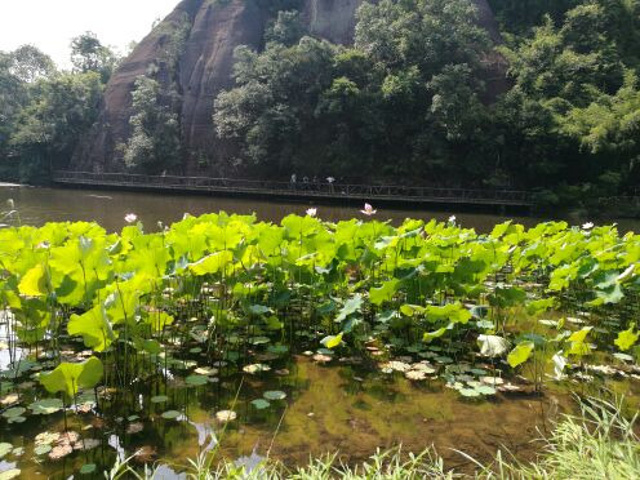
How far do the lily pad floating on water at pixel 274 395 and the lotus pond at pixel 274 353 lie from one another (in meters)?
0.01

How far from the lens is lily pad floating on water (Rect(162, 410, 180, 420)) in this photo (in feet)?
10.8

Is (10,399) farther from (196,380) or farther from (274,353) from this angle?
(274,353)

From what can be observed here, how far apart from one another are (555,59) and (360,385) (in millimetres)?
27185

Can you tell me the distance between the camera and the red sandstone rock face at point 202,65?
3378 centimetres

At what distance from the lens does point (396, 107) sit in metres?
27.0

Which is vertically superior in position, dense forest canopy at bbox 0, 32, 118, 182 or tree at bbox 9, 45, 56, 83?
tree at bbox 9, 45, 56, 83

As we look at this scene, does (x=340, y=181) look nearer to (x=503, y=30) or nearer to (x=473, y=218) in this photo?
(x=473, y=218)

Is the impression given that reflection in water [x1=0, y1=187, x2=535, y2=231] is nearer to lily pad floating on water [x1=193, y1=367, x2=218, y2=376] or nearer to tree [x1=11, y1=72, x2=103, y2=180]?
lily pad floating on water [x1=193, y1=367, x2=218, y2=376]

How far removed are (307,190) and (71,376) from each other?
24.6 m

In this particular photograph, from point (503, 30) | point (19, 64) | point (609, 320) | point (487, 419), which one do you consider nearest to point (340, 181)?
point (503, 30)

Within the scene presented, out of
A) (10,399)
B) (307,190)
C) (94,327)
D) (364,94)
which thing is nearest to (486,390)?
(94,327)

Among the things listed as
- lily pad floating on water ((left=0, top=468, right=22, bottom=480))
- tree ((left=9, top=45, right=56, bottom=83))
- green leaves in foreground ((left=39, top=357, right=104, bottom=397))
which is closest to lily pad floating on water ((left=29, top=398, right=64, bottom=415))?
lily pad floating on water ((left=0, top=468, right=22, bottom=480))

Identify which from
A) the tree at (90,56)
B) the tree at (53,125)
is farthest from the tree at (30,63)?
the tree at (53,125)

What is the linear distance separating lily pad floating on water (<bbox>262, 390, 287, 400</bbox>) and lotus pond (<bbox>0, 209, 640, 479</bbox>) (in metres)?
0.01
